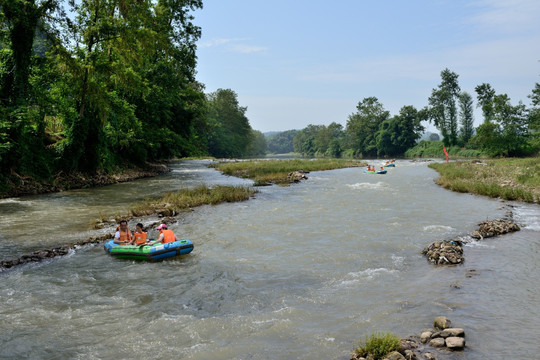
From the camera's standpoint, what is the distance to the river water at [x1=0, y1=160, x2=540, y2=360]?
625 centimetres

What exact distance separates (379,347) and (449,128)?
101275mm

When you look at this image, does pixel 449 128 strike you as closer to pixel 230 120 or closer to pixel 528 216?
pixel 230 120

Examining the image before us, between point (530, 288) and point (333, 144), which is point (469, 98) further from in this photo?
point (530, 288)

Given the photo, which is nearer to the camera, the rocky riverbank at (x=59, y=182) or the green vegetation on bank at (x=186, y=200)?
the green vegetation on bank at (x=186, y=200)

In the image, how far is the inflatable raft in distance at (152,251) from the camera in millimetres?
10836

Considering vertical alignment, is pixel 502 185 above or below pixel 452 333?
above

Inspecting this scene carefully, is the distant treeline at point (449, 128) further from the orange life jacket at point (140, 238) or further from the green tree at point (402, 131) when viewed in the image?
the orange life jacket at point (140, 238)

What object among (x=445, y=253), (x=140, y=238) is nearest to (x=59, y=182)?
(x=140, y=238)

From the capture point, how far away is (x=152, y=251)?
35.4ft

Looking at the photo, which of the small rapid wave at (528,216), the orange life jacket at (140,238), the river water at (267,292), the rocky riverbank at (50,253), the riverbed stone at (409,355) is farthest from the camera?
the small rapid wave at (528,216)

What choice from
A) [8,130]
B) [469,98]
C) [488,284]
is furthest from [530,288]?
[469,98]

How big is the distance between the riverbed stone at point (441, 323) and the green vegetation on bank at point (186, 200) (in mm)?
13956

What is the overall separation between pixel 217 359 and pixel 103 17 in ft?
95.7

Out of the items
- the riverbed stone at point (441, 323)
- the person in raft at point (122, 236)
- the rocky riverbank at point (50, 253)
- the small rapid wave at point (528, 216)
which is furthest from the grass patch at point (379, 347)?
the small rapid wave at point (528, 216)
